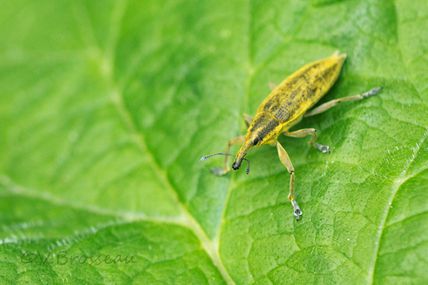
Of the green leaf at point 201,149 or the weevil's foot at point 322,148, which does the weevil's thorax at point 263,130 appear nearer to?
the green leaf at point 201,149

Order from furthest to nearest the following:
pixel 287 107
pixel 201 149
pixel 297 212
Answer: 1. pixel 201 149
2. pixel 287 107
3. pixel 297 212

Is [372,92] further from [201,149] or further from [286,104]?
[201,149]

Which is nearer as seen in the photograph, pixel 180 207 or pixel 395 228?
pixel 395 228

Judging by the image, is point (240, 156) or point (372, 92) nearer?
point (372, 92)

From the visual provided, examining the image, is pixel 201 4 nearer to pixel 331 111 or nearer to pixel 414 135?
pixel 331 111

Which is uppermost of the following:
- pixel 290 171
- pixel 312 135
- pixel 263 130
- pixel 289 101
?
pixel 289 101

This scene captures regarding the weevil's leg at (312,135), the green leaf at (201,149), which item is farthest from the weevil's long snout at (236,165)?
the weevil's leg at (312,135)

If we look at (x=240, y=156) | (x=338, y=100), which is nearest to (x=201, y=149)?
(x=240, y=156)

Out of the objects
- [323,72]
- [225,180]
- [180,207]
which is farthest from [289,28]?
[180,207]
